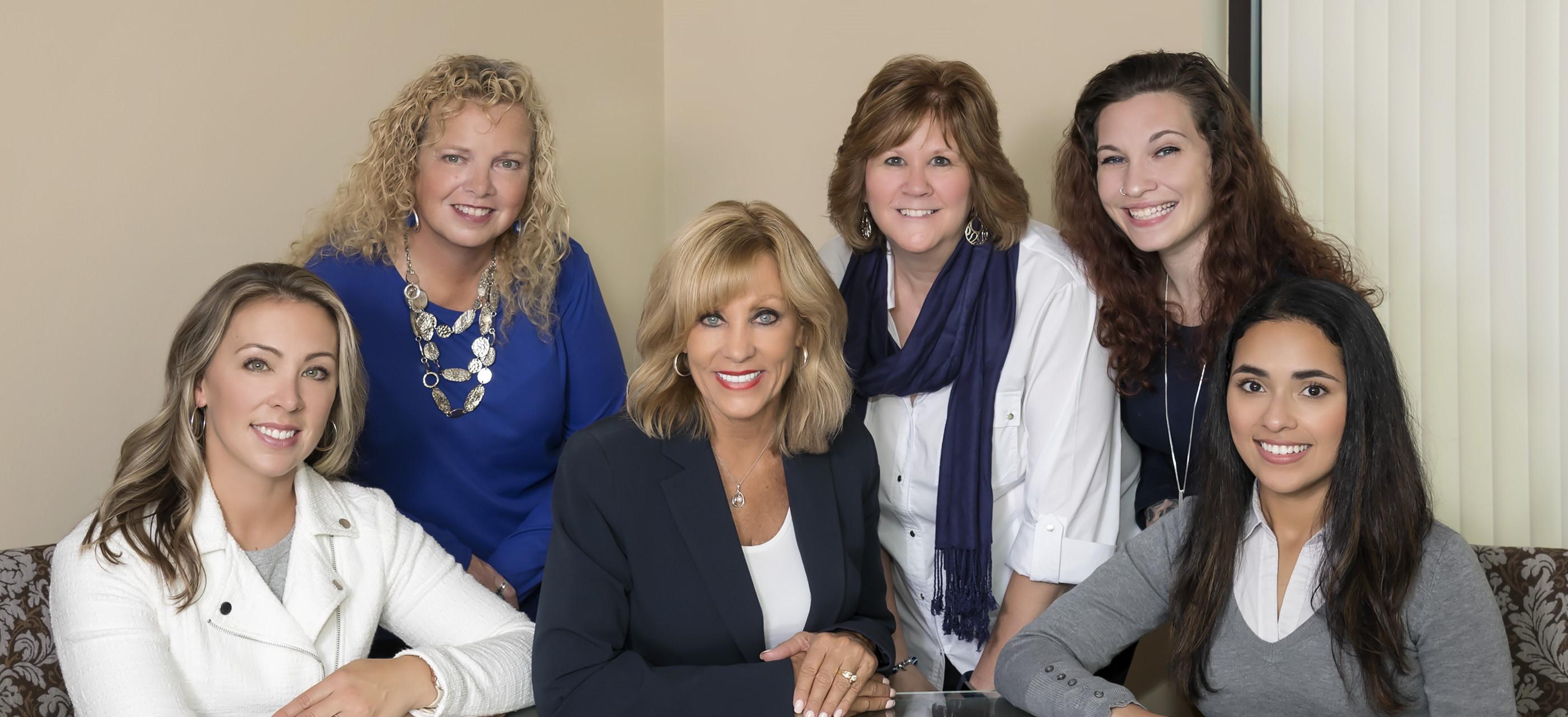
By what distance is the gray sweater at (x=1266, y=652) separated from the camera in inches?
65.9

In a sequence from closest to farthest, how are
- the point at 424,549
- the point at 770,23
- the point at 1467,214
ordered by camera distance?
the point at 424,549 < the point at 1467,214 < the point at 770,23

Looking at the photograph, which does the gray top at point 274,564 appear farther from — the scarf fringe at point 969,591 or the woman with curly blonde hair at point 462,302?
the scarf fringe at point 969,591

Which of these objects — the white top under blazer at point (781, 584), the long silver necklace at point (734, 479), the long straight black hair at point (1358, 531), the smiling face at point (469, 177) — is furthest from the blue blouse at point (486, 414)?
the long straight black hair at point (1358, 531)

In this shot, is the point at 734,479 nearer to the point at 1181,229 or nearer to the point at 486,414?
the point at 486,414

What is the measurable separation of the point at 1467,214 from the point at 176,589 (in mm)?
2869

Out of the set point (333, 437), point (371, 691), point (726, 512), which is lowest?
point (371, 691)

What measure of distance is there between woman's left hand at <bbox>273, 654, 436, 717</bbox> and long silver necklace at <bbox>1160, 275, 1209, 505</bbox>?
1.48 m

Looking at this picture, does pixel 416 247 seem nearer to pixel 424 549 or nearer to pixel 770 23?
pixel 424 549

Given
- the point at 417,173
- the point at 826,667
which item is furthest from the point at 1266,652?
the point at 417,173

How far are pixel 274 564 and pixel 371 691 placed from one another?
0.97 feet

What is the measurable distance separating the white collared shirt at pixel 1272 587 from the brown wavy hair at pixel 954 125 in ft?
2.83

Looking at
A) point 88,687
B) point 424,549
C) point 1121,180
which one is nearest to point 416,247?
point 424,549

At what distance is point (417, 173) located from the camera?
2.52m

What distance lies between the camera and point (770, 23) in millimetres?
3984
